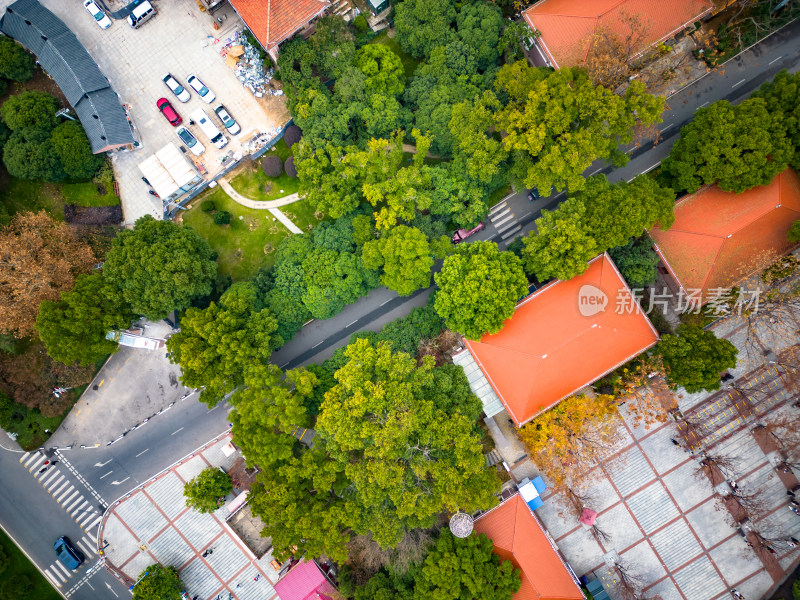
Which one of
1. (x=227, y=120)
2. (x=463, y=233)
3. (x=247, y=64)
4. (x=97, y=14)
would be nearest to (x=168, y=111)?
(x=227, y=120)

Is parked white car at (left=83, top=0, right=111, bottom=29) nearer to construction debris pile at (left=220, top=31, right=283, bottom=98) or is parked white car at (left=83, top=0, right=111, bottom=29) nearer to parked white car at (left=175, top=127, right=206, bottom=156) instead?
construction debris pile at (left=220, top=31, right=283, bottom=98)

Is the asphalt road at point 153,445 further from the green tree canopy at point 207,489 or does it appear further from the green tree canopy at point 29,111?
the green tree canopy at point 29,111

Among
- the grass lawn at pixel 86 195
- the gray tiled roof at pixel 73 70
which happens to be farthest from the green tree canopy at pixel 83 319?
the gray tiled roof at pixel 73 70

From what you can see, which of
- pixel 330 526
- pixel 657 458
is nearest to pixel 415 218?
pixel 330 526

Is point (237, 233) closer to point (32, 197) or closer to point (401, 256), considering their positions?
point (401, 256)

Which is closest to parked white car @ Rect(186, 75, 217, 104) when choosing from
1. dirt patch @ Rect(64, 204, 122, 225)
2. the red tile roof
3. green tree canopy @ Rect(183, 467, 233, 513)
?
dirt patch @ Rect(64, 204, 122, 225)

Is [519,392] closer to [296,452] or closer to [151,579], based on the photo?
[296,452]

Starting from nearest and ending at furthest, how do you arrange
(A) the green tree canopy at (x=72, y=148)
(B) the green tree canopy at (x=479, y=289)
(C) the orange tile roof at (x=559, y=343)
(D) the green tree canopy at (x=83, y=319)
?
(B) the green tree canopy at (x=479, y=289)
(D) the green tree canopy at (x=83, y=319)
(C) the orange tile roof at (x=559, y=343)
(A) the green tree canopy at (x=72, y=148)
